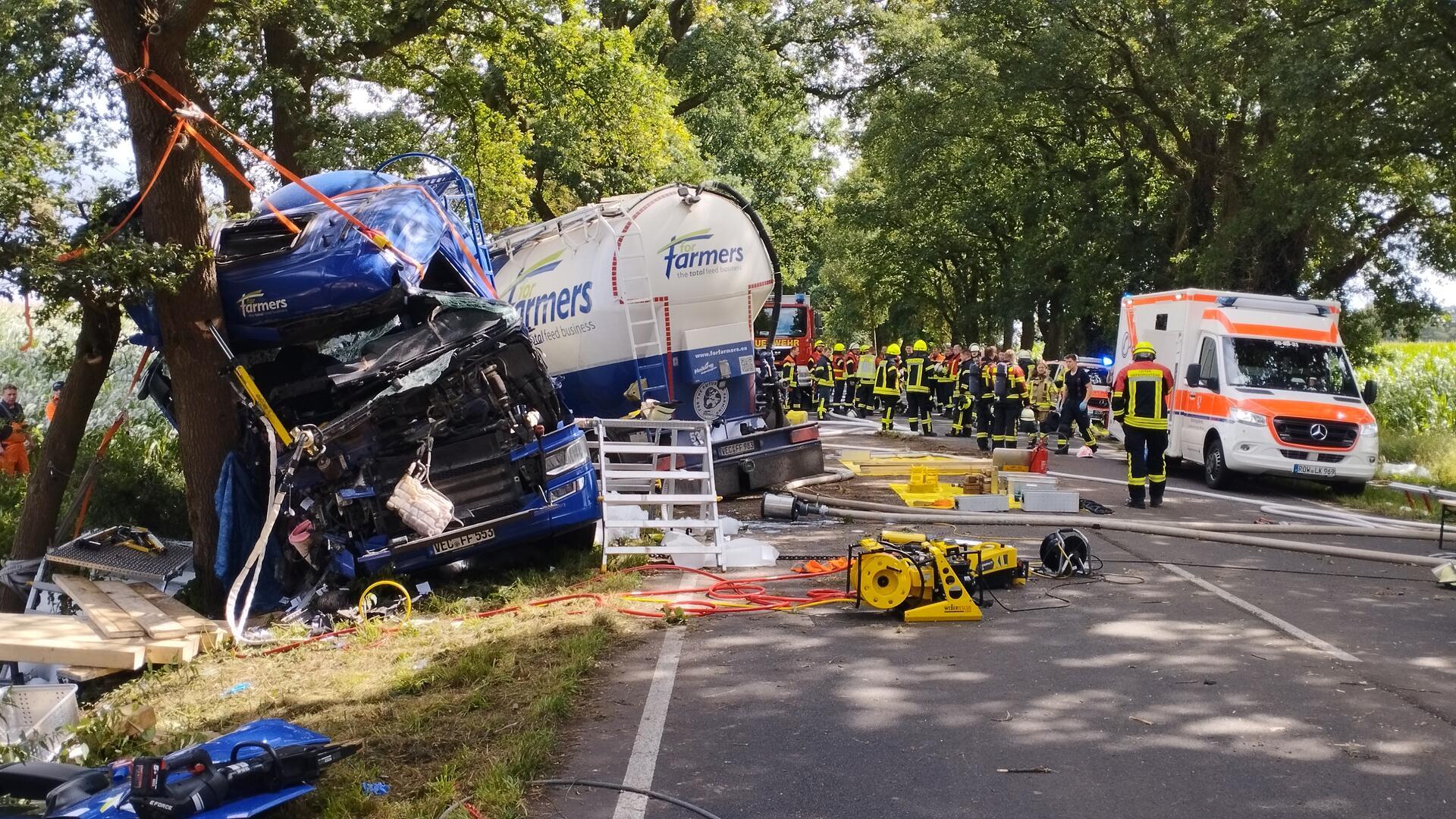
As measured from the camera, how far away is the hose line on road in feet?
34.5

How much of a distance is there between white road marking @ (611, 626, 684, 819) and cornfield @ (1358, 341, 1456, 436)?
1956 cm

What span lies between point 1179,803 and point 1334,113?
57.7 ft

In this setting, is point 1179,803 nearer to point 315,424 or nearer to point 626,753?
point 626,753

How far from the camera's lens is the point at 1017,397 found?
63.3ft

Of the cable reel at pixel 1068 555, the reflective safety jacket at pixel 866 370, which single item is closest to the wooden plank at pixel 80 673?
the cable reel at pixel 1068 555

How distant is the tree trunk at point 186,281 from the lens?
8.13 metres

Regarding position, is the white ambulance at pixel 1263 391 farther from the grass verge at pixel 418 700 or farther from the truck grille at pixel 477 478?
the grass verge at pixel 418 700

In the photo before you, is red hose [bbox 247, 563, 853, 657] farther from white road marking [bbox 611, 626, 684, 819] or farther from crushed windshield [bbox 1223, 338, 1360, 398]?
crushed windshield [bbox 1223, 338, 1360, 398]

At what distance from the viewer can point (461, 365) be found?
28.4 ft

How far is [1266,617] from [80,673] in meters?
7.33

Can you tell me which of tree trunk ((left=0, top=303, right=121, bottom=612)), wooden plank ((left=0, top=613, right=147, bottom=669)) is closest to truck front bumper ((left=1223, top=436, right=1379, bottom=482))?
tree trunk ((left=0, top=303, right=121, bottom=612))

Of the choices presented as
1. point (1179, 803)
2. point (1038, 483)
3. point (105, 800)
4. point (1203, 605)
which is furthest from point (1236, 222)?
point (105, 800)

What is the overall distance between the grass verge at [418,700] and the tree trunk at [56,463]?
317 centimetres

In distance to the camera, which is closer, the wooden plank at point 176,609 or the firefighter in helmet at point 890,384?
the wooden plank at point 176,609
